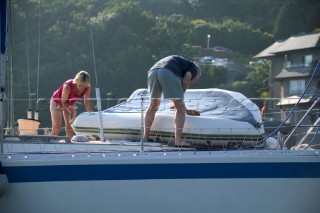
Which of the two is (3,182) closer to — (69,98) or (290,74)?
(69,98)

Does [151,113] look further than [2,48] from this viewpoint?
Yes

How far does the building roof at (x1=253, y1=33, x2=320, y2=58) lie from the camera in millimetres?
47675

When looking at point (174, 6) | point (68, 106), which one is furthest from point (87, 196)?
point (174, 6)

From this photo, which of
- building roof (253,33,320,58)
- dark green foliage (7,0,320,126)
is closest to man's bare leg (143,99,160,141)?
dark green foliage (7,0,320,126)

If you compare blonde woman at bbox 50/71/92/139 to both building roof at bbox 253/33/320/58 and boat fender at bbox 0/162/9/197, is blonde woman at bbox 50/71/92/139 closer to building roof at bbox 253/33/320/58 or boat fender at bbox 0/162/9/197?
boat fender at bbox 0/162/9/197

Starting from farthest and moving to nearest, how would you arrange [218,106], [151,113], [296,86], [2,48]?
[296,86] < [218,106] < [151,113] < [2,48]

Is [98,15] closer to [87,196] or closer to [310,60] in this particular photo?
[310,60]

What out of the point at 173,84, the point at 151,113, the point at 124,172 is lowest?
the point at 124,172

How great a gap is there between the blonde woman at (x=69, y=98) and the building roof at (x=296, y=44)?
1567 inches

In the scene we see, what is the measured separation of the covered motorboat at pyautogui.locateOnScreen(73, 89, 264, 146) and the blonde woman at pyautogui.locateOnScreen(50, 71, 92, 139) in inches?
16.3

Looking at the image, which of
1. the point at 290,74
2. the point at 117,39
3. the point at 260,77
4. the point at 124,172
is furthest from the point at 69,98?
the point at 260,77

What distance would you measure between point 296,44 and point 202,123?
43.1 metres

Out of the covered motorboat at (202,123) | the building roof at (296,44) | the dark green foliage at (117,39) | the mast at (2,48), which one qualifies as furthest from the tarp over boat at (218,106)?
the building roof at (296,44)

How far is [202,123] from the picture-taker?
770cm
